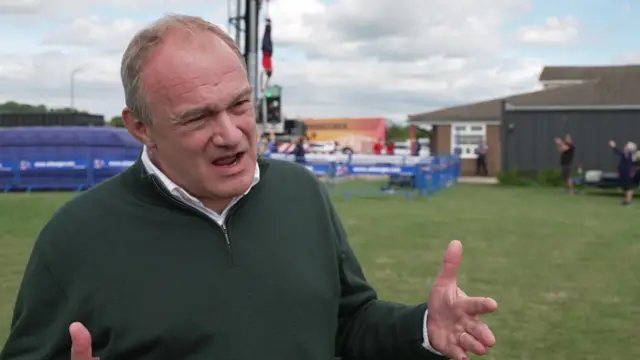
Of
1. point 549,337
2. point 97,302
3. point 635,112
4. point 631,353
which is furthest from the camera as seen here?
point 635,112

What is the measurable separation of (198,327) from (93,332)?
0.97 feet

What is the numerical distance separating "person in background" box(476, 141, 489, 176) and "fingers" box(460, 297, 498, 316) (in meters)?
32.5

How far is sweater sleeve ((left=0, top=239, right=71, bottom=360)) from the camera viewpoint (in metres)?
2.11

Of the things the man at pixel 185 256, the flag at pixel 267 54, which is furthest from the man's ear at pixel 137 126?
the flag at pixel 267 54

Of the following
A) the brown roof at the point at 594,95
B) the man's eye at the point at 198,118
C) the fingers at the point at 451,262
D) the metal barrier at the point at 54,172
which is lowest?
the metal barrier at the point at 54,172

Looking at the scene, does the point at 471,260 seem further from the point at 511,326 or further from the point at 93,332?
the point at 93,332

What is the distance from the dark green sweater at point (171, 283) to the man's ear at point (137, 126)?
105 millimetres

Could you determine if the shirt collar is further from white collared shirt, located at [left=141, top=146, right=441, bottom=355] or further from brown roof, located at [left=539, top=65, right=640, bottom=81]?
brown roof, located at [left=539, top=65, right=640, bottom=81]

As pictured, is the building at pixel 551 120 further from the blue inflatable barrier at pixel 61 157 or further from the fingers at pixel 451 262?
the fingers at pixel 451 262

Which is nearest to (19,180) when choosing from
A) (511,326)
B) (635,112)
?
(511,326)

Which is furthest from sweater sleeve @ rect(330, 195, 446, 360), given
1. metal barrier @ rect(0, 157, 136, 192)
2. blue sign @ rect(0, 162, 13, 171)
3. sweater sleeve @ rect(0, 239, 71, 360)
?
blue sign @ rect(0, 162, 13, 171)

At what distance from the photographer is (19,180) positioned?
23609mm

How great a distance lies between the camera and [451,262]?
7.39ft

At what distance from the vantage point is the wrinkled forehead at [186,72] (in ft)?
7.09
